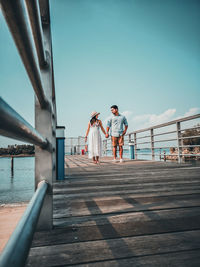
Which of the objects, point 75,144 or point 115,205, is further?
point 75,144

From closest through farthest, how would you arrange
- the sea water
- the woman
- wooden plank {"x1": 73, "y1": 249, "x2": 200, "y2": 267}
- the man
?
wooden plank {"x1": 73, "y1": 249, "x2": 200, "y2": 267}, the woman, the man, the sea water

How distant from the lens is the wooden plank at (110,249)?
646 millimetres

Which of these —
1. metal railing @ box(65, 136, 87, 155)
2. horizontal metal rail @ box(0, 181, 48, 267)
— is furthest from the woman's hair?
metal railing @ box(65, 136, 87, 155)

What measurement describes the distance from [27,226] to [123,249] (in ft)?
1.70

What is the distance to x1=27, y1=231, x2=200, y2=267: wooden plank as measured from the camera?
65cm

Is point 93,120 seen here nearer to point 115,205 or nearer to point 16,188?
point 115,205

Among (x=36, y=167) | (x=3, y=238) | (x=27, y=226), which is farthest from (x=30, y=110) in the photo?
(x=3, y=238)

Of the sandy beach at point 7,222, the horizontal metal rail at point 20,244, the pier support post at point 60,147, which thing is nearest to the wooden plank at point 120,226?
the horizontal metal rail at point 20,244

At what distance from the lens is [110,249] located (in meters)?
0.71

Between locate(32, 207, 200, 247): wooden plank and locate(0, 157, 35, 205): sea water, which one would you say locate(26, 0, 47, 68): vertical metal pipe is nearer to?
locate(32, 207, 200, 247): wooden plank

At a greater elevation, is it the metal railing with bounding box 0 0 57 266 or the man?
the man

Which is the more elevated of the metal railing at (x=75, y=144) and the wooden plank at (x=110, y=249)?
the metal railing at (x=75, y=144)

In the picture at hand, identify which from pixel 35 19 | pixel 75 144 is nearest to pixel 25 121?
pixel 35 19

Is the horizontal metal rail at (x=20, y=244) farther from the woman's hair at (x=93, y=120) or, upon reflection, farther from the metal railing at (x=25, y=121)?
the woman's hair at (x=93, y=120)
